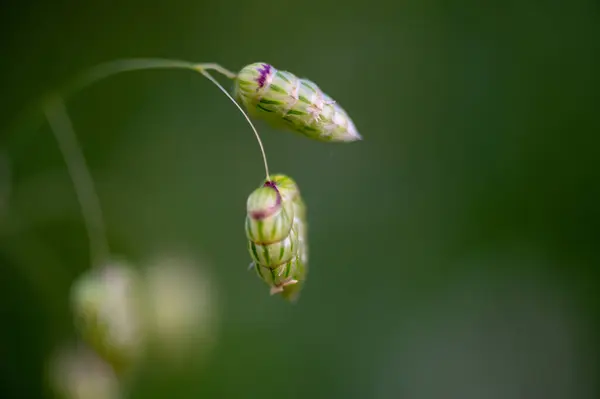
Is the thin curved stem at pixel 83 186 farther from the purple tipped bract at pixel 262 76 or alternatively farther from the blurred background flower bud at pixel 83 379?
the purple tipped bract at pixel 262 76

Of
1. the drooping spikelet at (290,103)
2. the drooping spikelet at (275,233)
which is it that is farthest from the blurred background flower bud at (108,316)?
the drooping spikelet at (290,103)

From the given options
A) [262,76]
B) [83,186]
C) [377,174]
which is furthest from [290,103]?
[377,174]

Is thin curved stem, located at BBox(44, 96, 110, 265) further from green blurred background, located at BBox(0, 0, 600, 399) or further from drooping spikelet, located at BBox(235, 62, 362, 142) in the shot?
drooping spikelet, located at BBox(235, 62, 362, 142)

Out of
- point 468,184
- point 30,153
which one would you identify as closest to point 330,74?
point 468,184

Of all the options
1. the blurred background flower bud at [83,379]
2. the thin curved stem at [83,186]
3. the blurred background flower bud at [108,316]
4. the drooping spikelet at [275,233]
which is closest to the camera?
the drooping spikelet at [275,233]

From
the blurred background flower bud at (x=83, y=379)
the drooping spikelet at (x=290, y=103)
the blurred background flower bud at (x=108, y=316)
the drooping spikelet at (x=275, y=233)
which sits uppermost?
the drooping spikelet at (x=290, y=103)

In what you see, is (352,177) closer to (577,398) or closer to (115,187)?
(115,187)

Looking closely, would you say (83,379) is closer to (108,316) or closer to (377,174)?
(108,316)
